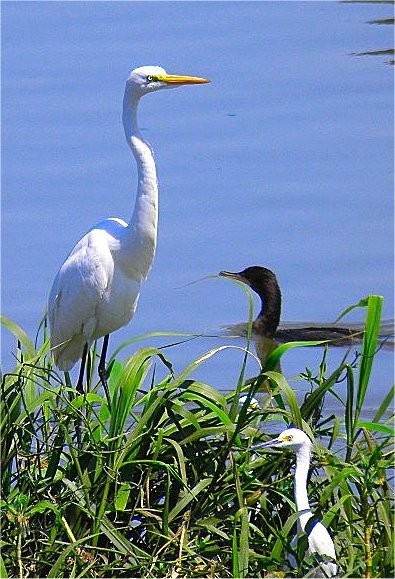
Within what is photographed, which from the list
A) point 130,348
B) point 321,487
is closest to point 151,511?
point 321,487

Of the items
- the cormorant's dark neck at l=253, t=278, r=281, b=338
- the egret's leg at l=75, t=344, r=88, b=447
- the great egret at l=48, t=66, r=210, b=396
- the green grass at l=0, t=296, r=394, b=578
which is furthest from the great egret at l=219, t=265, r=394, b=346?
the green grass at l=0, t=296, r=394, b=578

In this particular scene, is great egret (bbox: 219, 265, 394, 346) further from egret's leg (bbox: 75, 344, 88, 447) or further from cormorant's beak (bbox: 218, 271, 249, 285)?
egret's leg (bbox: 75, 344, 88, 447)

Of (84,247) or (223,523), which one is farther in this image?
(84,247)

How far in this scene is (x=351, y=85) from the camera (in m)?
10.4

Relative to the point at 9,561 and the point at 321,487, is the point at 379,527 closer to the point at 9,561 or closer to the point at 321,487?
the point at 321,487

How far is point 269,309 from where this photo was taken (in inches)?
278

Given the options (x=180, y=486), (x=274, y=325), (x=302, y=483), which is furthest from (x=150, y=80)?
(x=274, y=325)

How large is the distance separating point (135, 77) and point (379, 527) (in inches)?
87.4

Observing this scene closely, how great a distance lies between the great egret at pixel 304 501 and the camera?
3.32 metres

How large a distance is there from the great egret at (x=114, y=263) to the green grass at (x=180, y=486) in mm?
1271

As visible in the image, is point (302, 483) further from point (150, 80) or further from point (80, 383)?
point (150, 80)

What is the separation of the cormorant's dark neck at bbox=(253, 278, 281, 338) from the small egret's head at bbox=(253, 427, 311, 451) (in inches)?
131

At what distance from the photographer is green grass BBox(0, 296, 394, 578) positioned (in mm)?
3486

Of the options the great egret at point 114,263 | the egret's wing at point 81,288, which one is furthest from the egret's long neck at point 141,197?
the egret's wing at point 81,288
